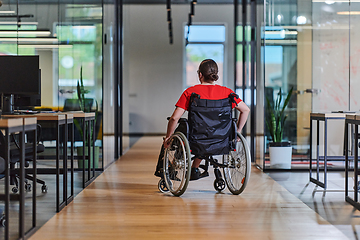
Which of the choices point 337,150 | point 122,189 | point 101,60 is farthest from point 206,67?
point 337,150

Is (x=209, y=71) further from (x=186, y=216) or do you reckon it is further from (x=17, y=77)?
(x=17, y=77)

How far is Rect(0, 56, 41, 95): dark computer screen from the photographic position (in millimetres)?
3297

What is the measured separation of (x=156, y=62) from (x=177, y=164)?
335 inches

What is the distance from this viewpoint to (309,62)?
510cm

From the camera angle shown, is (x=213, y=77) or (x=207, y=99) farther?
(x=213, y=77)

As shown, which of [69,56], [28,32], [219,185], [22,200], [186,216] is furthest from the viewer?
[69,56]

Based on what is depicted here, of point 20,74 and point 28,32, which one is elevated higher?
point 28,32

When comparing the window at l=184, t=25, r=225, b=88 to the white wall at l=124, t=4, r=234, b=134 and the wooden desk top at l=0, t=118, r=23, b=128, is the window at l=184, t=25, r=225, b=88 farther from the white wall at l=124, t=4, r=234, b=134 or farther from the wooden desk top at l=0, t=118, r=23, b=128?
the wooden desk top at l=0, t=118, r=23, b=128


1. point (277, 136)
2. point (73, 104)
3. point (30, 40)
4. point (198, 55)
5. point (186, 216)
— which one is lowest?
point (186, 216)

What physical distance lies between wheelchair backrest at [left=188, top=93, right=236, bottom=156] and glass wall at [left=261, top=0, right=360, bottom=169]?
1902 mm

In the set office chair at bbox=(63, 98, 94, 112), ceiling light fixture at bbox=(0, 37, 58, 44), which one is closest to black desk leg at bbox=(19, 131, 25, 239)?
ceiling light fixture at bbox=(0, 37, 58, 44)

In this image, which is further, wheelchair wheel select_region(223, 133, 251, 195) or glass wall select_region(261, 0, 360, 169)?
glass wall select_region(261, 0, 360, 169)

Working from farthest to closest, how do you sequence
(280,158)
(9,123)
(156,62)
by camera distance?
(156,62) < (280,158) < (9,123)

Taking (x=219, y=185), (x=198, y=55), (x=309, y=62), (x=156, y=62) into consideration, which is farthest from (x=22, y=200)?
(x=198, y=55)
